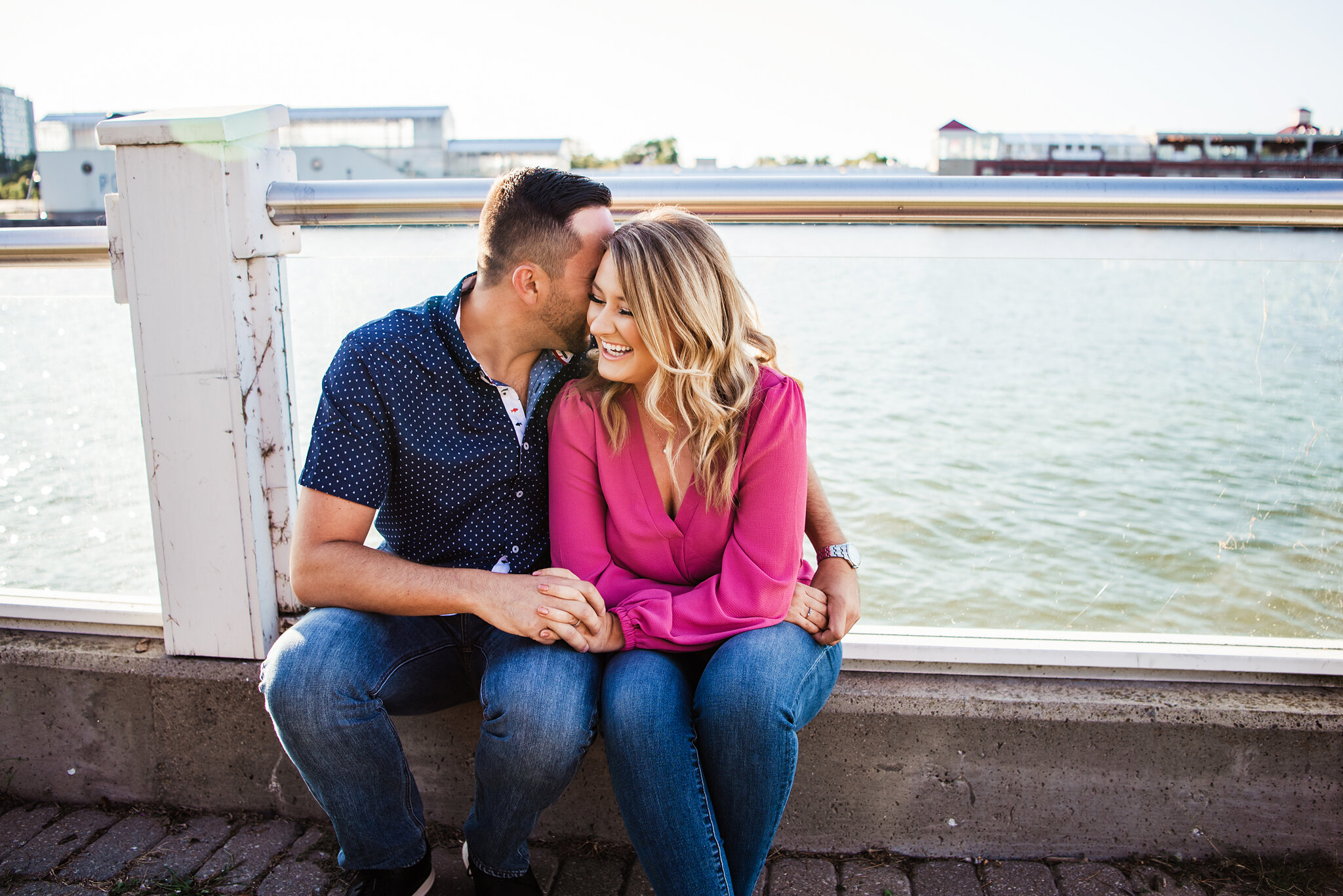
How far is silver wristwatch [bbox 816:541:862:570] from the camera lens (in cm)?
183

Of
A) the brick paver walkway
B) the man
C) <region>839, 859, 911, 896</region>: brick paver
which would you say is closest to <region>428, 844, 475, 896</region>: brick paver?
the brick paver walkway

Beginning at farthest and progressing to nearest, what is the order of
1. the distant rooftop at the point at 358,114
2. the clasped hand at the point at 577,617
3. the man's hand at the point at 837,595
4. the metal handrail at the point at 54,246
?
the distant rooftop at the point at 358,114
the metal handrail at the point at 54,246
the man's hand at the point at 837,595
the clasped hand at the point at 577,617

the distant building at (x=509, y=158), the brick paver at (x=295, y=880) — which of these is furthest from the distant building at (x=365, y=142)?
the brick paver at (x=295, y=880)

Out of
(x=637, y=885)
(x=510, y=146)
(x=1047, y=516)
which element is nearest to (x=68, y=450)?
(x=637, y=885)

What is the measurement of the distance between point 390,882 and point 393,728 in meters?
0.32

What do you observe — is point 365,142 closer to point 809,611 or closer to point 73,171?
point 73,171

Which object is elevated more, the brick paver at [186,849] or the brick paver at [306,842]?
the brick paver at [186,849]

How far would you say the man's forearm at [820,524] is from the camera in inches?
73.9

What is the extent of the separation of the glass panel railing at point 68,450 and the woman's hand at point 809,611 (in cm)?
154

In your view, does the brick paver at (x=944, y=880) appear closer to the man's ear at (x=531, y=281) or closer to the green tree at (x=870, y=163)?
the man's ear at (x=531, y=281)

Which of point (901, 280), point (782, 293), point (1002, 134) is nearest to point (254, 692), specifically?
point (782, 293)

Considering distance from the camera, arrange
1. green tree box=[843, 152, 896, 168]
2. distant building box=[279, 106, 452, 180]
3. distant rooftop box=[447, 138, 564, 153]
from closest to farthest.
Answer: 1. green tree box=[843, 152, 896, 168]
2. distant rooftop box=[447, 138, 564, 153]
3. distant building box=[279, 106, 452, 180]

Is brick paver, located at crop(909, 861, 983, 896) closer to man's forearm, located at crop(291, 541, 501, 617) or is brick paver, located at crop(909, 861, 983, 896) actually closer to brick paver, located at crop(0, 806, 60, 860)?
man's forearm, located at crop(291, 541, 501, 617)

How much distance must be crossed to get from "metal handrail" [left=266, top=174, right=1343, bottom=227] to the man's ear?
8.2 inches
